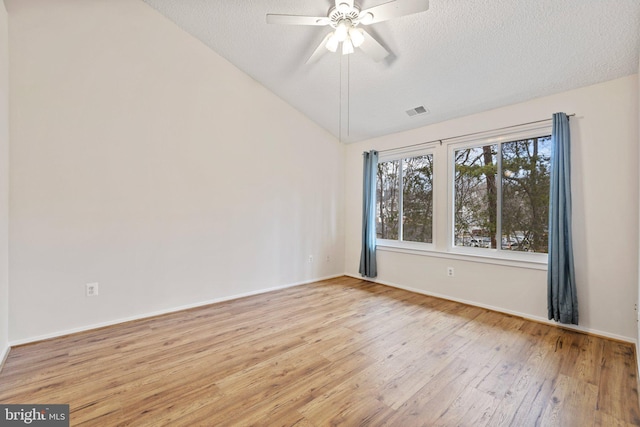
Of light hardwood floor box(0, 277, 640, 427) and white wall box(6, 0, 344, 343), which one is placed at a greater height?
white wall box(6, 0, 344, 343)

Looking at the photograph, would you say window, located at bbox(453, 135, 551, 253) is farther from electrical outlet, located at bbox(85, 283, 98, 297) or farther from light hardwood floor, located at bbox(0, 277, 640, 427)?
electrical outlet, located at bbox(85, 283, 98, 297)

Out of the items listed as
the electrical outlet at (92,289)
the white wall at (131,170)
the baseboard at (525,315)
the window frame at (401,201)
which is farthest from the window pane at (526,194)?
the electrical outlet at (92,289)

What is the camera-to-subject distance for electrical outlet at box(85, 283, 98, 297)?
106 inches

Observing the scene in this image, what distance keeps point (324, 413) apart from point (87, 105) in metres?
3.30

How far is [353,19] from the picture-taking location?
2.25 meters

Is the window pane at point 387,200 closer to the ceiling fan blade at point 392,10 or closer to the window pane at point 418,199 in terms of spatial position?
the window pane at point 418,199

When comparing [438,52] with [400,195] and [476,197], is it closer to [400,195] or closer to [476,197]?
[476,197]

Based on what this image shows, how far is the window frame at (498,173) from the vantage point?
3168 mm

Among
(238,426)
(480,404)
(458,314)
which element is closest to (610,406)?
(480,404)

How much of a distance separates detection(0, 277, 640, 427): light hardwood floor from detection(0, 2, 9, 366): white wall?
0.92 feet

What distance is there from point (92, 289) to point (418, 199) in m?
4.15

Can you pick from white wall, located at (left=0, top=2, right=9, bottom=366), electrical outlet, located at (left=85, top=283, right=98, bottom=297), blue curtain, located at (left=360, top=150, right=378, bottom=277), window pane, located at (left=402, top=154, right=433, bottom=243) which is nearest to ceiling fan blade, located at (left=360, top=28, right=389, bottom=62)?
window pane, located at (left=402, top=154, right=433, bottom=243)

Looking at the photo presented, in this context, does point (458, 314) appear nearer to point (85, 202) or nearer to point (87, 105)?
point (85, 202)

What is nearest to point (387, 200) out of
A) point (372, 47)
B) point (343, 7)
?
point (372, 47)
